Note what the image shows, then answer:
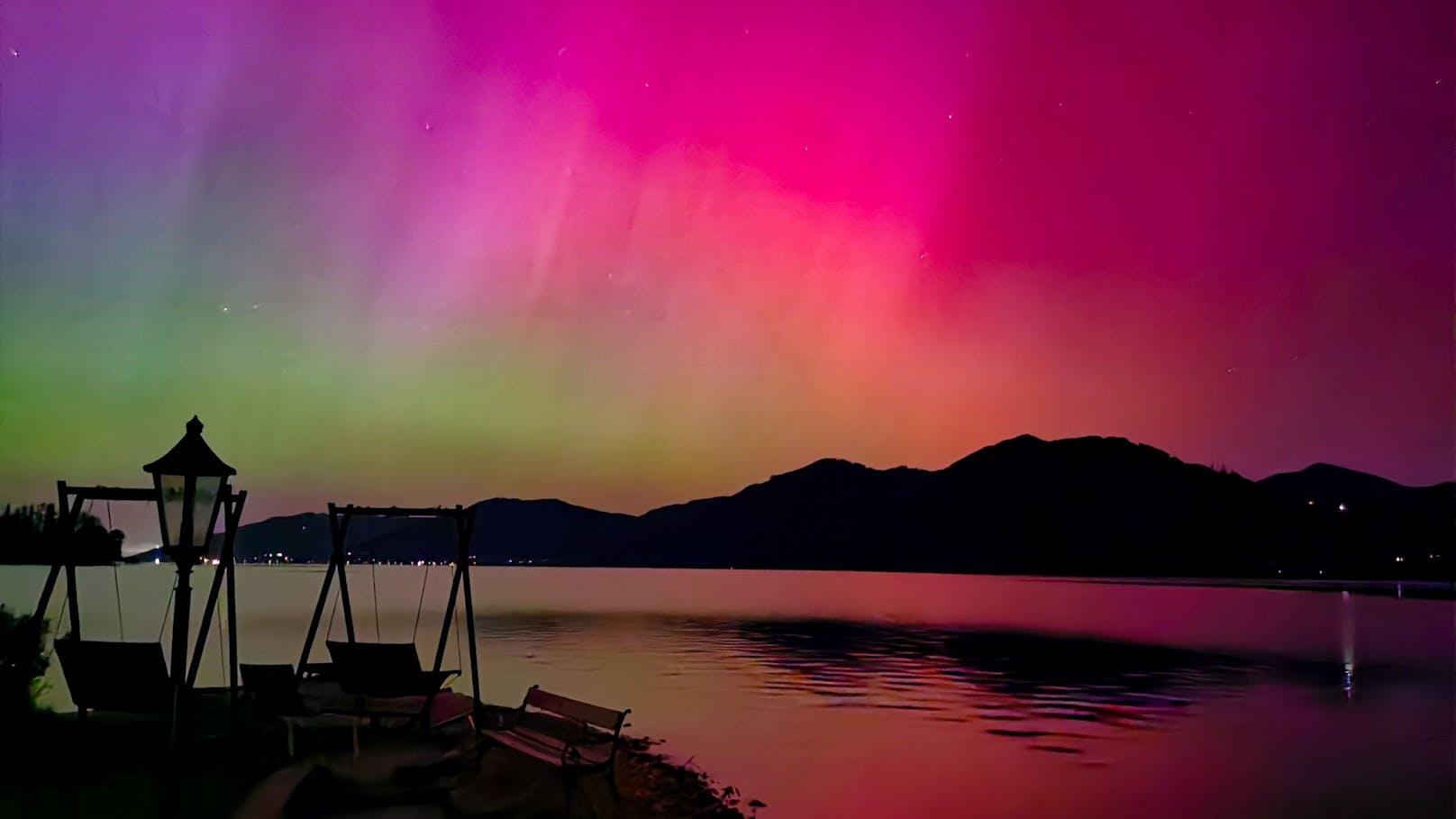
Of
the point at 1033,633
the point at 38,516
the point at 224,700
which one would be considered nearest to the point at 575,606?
the point at 1033,633

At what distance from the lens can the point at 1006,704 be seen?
31781 mm

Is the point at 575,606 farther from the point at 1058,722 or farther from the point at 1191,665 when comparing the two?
the point at 1058,722

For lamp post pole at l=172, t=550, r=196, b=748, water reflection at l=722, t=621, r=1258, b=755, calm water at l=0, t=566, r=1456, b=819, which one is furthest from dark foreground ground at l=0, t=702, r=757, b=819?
water reflection at l=722, t=621, r=1258, b=755

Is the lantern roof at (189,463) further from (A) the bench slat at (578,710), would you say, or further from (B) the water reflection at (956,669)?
(B) the water reflection at (956,669)

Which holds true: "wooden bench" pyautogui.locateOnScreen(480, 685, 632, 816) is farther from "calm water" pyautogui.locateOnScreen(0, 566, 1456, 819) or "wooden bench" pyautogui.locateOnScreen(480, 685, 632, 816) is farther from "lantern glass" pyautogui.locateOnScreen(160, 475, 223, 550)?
"lantern glass" pyautogui.locateOnScreen(160, 475, 223, 550)

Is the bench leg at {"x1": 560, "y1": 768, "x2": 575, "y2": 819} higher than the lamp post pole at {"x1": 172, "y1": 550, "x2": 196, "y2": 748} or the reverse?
the reverse

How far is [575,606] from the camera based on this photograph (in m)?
92.6

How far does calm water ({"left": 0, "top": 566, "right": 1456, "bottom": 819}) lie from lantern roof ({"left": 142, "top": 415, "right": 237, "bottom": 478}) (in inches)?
447

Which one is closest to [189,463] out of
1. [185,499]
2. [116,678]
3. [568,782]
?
[185,499]

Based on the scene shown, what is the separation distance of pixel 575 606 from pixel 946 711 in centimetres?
6618

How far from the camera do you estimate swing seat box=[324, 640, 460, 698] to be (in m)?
16.5

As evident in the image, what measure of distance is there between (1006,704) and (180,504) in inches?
1048

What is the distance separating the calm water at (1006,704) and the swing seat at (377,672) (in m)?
6.39

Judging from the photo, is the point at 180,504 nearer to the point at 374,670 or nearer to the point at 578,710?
the point at 578,710
